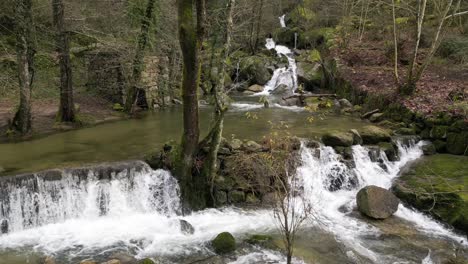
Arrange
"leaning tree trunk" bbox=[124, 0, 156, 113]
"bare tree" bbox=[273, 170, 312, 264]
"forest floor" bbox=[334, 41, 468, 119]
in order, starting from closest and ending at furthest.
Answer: "bare tree" bbox=[273, 170, 312, 264]
"forest floor" bbox=[334, 41, 468, 119]
"leaning tree trunk" bbox=[124, 0, 156, 113]

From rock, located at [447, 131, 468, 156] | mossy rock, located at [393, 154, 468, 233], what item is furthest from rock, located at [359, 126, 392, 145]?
rock, located at [447, 131, 468, 156]

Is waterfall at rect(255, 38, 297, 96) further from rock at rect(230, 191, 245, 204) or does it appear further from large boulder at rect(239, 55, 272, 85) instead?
rock at rect(230, 191, 245, 204)

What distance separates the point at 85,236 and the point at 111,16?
36.8 feet

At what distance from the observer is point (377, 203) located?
9055 mm

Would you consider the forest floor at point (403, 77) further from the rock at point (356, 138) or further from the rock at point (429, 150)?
the rock at point (356, 138)

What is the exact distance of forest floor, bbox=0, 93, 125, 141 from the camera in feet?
42.5

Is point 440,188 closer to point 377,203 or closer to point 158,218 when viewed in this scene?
point 377,203

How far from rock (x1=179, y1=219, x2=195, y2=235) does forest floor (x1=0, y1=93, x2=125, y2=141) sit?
667 cm

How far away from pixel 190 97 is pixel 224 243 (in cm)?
315

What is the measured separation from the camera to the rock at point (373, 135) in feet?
39.9

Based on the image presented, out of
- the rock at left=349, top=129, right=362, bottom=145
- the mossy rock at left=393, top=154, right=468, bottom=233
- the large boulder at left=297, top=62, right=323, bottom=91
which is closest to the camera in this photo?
the mossy rock at left=393, top=154, right=468, bottom=233

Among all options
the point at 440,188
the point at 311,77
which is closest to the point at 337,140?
the point at 440,188

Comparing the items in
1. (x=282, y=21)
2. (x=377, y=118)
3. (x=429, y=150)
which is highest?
(x=282, y=21)

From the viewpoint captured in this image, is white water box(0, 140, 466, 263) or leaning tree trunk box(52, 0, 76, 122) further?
leaning tree trunk box(52, 0, 76, 122)
